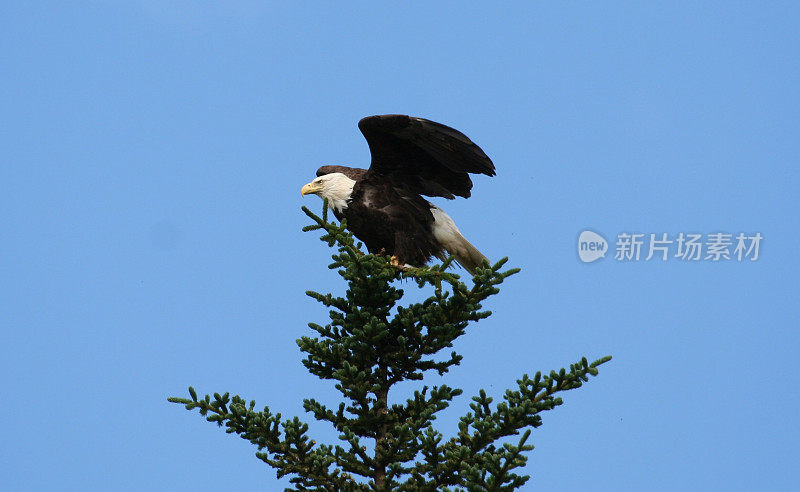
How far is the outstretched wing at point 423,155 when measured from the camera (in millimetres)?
7527

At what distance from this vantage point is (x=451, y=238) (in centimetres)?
816

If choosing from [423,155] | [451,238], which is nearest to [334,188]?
[423,155]

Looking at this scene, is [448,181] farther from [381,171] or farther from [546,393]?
[546,393]

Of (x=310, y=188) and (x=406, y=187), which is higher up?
(x=406, y=187)

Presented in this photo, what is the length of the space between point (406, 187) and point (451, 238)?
62 centimetres

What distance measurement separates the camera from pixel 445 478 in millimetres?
5891

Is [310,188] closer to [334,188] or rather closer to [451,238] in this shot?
[334,188]

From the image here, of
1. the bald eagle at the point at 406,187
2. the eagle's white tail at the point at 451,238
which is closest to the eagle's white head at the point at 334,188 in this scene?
the bald eagle at the point at 406,187

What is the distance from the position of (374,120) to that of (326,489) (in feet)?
10.6

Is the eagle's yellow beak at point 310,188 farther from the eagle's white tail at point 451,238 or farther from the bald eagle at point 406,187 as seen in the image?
the eagle's white tail at point 451,238

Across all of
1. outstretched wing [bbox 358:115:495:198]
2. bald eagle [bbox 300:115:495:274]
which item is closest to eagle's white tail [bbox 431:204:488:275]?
bald eagle [bbox 300:115:495:274]

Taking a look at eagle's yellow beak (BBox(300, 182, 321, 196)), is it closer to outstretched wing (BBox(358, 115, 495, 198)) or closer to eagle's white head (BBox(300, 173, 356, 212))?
eagle's white head (BBox(300, 173, 356, 212))

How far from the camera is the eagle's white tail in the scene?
8141mm

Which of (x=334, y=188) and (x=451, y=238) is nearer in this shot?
(x=334, y=188)
